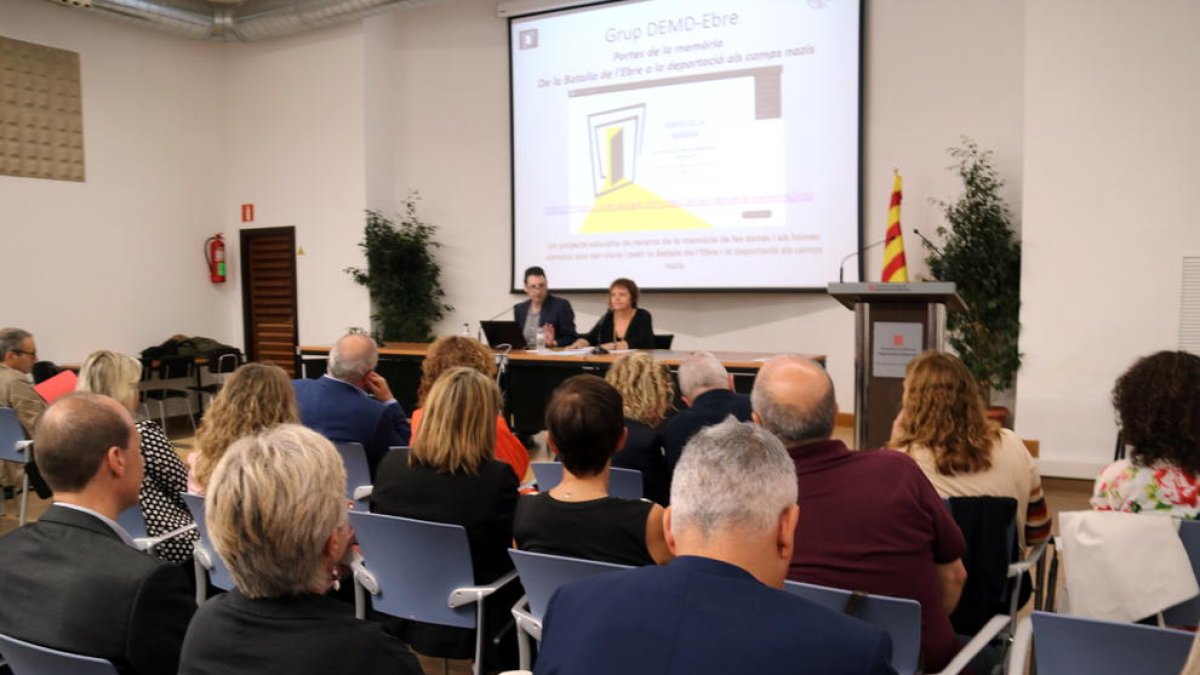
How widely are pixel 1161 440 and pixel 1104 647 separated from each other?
0.99 metres

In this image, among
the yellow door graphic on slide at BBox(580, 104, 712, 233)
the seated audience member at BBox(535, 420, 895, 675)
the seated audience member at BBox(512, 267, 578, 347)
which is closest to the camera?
the seated audience member at BBox(535, 420, 895, 675)

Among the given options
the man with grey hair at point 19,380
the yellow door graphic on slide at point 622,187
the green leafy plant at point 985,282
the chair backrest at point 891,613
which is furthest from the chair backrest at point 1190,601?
the yellow door graphic on slide at point 622,187

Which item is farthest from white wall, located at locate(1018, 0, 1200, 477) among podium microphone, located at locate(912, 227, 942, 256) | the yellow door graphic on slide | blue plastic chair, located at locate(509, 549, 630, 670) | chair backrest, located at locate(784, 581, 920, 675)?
blue plastic chair, located at locate(509, 549, 630, 670)

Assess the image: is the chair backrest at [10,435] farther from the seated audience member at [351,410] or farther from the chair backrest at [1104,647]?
the chair backrest at [1104,647]

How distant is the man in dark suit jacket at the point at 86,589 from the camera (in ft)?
5.41

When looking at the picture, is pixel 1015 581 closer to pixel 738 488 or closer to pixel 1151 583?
pixel 1151 583

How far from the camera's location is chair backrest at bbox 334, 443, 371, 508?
3547 millimetres

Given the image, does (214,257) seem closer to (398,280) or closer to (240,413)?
(398,280)

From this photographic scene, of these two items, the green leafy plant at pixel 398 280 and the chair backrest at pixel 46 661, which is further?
the green leafy plant at pixel 398 280

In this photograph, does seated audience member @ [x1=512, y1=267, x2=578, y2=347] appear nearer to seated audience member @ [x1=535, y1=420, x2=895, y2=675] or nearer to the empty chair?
the empty chair

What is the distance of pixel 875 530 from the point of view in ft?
6.66

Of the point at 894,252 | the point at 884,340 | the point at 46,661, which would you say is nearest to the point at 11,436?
the point at 46,661

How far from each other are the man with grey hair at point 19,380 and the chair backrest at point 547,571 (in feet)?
12.9

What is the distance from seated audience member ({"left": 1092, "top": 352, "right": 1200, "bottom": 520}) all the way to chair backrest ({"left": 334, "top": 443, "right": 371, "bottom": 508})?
2644 millimetres
